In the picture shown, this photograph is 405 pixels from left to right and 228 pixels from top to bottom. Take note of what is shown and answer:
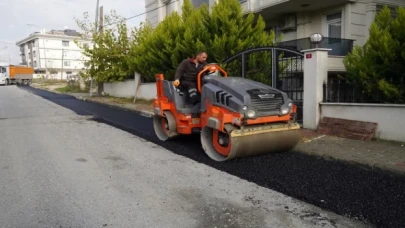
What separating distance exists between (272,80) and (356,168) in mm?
4150

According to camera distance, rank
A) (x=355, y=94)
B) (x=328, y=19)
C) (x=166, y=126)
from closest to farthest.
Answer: (x=355, y=94)
(x=166, y=126)
(x=328, y=19)

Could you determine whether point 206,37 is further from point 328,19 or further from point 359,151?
point 359,151

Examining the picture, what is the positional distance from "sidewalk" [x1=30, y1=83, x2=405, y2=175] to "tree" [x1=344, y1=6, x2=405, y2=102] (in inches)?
46.7

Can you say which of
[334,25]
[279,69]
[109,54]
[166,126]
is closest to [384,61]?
[279,69]

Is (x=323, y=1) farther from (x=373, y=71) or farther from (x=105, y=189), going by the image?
(x=105, y=189)

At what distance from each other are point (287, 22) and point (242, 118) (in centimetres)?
1150

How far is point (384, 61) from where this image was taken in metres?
7.25

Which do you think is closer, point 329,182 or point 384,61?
point 329,182

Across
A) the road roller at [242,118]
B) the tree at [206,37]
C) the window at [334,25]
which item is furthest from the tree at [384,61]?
the window at [334,25]

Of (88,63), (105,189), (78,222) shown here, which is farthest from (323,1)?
(88,63)

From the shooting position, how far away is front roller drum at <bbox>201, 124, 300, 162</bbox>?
223 inches

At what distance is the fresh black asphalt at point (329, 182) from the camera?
3.93m

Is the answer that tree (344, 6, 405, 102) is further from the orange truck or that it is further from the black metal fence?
the orange truck

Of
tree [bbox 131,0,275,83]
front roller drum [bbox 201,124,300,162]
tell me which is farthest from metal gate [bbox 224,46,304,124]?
front roller drum [bbox 201,124,300,162]
